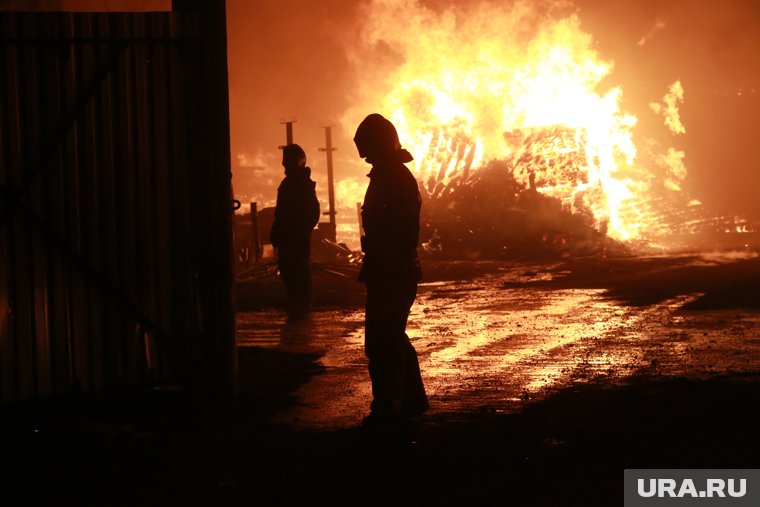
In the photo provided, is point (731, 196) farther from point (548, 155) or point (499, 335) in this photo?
point (499, 335)

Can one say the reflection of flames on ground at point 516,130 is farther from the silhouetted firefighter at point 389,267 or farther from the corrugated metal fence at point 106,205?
the corrugated metal fence at point 106,205

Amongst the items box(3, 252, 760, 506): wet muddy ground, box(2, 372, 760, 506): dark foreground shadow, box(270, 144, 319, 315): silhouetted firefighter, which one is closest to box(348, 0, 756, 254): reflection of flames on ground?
box(270, 144, 319, 315): silhouetted firefighter

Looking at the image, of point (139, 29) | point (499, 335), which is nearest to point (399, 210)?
point (139, 29)

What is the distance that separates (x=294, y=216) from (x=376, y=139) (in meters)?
6.79

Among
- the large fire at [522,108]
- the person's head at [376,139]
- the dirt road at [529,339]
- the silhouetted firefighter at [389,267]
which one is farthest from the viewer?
the large fire at [522,108]

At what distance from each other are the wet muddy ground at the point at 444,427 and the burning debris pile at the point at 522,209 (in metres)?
15.3

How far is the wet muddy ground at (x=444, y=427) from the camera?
4324 millimetres

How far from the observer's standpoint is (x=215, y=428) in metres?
5.69

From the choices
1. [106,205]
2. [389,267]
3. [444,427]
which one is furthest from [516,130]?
[444,427]

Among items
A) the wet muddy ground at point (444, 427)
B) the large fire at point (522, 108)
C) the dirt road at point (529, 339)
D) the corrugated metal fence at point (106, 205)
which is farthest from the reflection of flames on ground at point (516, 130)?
the corrugated metal fence at point (106, 205)

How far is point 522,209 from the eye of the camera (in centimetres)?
2673

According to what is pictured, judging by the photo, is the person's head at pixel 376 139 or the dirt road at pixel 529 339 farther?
the dirt road at pixel 529 339

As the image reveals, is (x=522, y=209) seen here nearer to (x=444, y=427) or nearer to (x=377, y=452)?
(x=444, y=427)

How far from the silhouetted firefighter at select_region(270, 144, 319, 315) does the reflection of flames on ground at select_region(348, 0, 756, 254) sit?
1433cm
